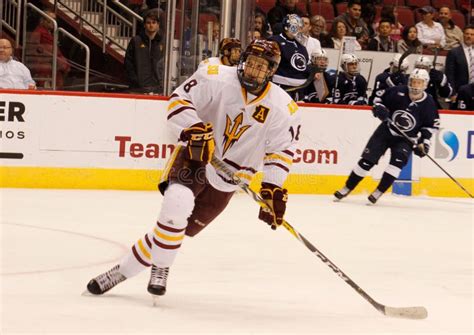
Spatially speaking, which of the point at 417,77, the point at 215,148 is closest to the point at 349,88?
the point at 417,77

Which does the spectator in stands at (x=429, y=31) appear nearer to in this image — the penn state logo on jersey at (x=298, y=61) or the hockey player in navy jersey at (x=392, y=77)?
the hockey player in navy jersey at (x=392, y=77)

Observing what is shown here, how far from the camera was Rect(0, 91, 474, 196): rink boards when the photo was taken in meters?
8.48

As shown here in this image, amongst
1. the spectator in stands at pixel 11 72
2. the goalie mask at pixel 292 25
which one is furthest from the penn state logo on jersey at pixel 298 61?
the spectator in stands at pixel 11 72

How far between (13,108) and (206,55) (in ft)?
5.99

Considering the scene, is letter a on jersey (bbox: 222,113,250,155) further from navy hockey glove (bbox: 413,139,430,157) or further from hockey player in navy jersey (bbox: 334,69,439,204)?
navy hockey glove (bbox: 413,139,430,157)

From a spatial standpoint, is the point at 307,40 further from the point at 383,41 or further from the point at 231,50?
the point at 231,50

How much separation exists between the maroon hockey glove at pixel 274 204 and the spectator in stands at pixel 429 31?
679 cm

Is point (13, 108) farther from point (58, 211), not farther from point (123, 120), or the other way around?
point (58, 211)

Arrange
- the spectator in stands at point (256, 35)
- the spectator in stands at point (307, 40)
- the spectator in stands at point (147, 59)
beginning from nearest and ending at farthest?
the spectator in stands at point (147, 59), the spectator in stands at point (256, 35), the spectator in stands at point (307, 40)

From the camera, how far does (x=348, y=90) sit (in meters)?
9.91

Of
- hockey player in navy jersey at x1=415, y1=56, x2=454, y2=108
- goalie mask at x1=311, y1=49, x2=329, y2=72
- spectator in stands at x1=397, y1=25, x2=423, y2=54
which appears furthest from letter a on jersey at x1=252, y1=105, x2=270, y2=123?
spectator in stands at x1=397, y1=25, x2=423, y2=54

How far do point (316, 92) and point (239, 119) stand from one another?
5455mm

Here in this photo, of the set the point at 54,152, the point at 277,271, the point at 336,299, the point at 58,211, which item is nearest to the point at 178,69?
the point at 54,152

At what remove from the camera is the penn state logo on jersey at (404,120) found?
892 centimetres
